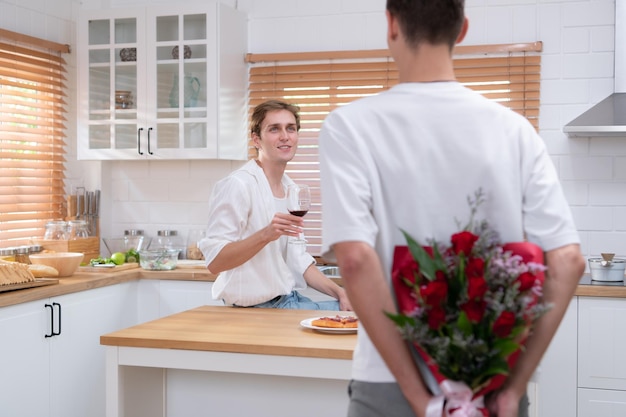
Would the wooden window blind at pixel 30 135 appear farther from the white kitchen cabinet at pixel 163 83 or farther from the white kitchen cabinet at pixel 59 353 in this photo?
the white kitchen cabinet at pixel 59 353

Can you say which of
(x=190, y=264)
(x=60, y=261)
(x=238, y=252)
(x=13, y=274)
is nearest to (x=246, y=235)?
(x=238, y=252)

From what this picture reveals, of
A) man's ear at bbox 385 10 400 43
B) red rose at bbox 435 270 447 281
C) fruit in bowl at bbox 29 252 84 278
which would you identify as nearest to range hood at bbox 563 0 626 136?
fruit in bowl at bbox 29 252 84 278

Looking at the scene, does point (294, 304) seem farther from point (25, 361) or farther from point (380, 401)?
point (380, 401)

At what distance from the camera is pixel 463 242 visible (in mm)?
1356

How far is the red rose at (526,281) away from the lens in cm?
133

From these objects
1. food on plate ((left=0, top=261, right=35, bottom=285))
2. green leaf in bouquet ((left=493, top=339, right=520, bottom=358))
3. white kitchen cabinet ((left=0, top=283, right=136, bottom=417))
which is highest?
green leaf in bouquet ((left=493, top=339, right=520, bottom=358))

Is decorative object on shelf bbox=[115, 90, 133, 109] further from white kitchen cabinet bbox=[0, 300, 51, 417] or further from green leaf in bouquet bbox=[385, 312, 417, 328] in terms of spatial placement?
green leaf in bouquet bbox=[385, 312, 417, 328]

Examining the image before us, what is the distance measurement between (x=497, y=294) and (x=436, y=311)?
0.10 metres

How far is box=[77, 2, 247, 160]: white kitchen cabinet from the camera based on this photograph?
4754mm

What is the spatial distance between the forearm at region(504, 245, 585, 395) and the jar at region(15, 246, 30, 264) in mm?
3444

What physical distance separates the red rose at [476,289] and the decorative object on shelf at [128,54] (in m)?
3.94

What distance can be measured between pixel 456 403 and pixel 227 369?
4.28ft

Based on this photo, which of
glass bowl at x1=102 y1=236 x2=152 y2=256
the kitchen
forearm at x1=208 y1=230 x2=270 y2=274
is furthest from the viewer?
glass bowl at x1=102 y1=236 x2=152 y2=256

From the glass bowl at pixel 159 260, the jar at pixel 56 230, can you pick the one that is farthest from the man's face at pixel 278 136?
the jar at pixel 56 230
